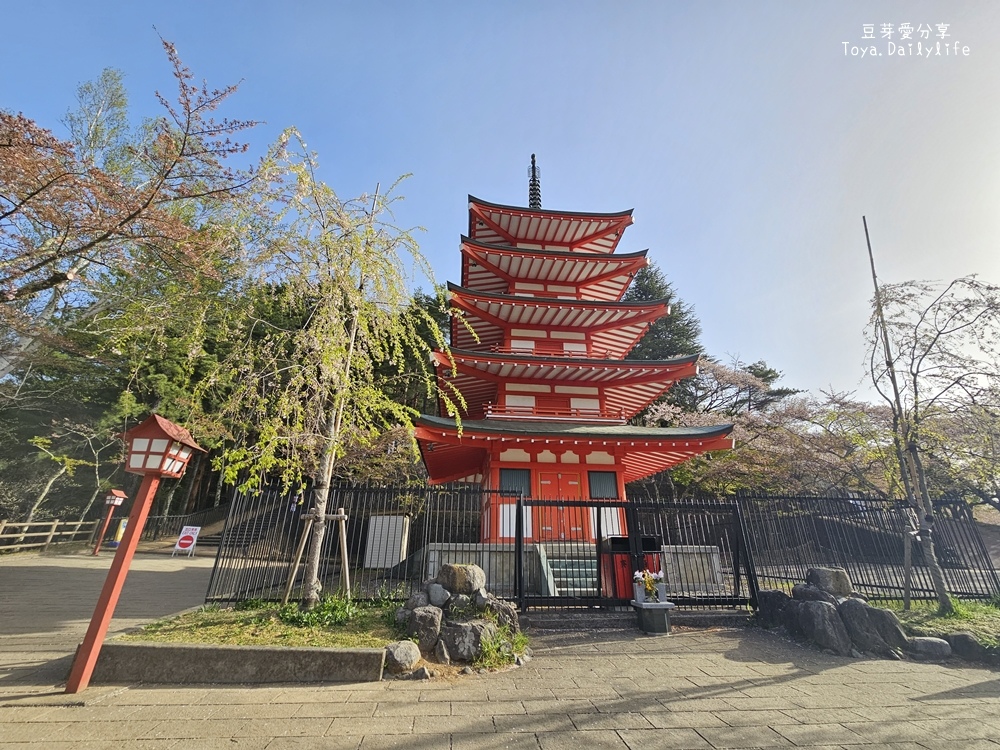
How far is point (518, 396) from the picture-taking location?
13602mm

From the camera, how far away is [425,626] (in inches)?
221

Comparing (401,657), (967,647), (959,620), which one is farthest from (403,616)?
(959,620)

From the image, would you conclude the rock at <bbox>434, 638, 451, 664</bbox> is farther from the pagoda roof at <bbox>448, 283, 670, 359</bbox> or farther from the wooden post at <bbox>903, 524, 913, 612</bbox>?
the pagoda roof at <bbox>448, 283, 670, 359</bbox>

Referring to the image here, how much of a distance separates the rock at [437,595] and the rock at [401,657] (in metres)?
1.06

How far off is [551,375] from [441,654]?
9122 mm

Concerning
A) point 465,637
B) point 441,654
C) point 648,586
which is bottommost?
point 441,654

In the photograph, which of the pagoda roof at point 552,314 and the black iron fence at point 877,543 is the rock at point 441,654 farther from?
the pagoda roof at point 552,314

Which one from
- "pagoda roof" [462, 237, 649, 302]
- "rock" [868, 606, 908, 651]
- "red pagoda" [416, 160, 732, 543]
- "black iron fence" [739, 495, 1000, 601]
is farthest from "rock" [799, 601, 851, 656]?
"pagoda roof" [462, 237, 649, 302]

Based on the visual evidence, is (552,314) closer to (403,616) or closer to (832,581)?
(832,581)

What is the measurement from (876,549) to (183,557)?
23.4m

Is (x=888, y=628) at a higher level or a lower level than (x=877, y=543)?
lower

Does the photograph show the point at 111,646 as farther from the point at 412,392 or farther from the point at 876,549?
the point at 412,392

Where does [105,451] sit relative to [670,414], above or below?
below

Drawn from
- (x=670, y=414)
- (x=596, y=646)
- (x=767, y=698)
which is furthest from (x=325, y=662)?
(x=670, y=414)
